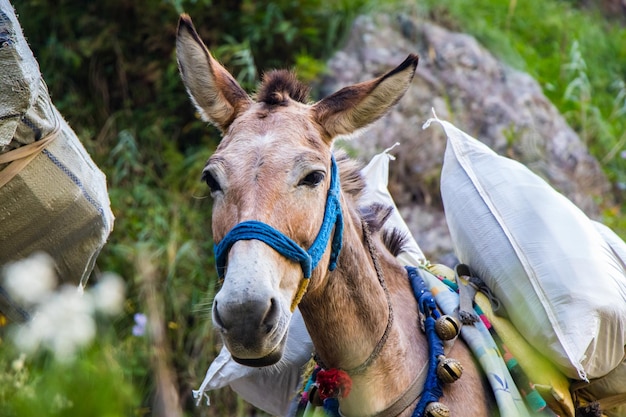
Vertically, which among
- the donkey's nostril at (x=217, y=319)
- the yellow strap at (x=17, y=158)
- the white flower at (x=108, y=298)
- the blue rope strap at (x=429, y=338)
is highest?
the white flower at (x=108, y=298)

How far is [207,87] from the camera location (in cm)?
255

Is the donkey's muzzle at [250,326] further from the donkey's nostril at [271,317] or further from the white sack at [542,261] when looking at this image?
the white sack at [542,261]

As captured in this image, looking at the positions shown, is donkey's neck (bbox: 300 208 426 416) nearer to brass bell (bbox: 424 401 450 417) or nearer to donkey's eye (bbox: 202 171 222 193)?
brass bell (bbox: 424 401 450 417)

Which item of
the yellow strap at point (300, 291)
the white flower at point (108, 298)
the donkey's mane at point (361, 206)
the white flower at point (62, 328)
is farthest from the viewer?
the donkey's mane at point (361, 206)

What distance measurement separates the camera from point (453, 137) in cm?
316

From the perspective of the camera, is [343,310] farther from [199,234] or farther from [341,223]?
[199,234]

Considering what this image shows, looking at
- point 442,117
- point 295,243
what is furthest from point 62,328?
point 442,117

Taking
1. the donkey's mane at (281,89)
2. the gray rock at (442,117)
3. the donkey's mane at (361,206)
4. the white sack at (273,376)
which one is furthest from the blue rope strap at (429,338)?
the gray rock at (442,117)

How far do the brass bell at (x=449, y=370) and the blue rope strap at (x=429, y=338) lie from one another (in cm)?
3

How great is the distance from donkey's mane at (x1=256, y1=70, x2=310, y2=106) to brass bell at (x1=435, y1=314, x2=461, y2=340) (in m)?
0.96

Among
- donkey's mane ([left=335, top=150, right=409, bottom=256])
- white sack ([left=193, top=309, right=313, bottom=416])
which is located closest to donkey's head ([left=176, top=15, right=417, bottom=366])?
donkey's mane ([left=335, top=150, right=409, bottom=256])

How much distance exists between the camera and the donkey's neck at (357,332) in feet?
7.77

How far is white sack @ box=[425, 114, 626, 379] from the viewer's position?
8.29 ft

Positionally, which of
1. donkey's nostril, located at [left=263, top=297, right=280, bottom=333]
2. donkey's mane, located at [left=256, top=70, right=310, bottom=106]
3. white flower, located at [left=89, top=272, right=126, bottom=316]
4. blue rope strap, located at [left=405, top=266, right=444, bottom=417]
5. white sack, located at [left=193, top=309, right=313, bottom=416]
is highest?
white flower, located at [left=89, top=272, right=126, bottom=316]
